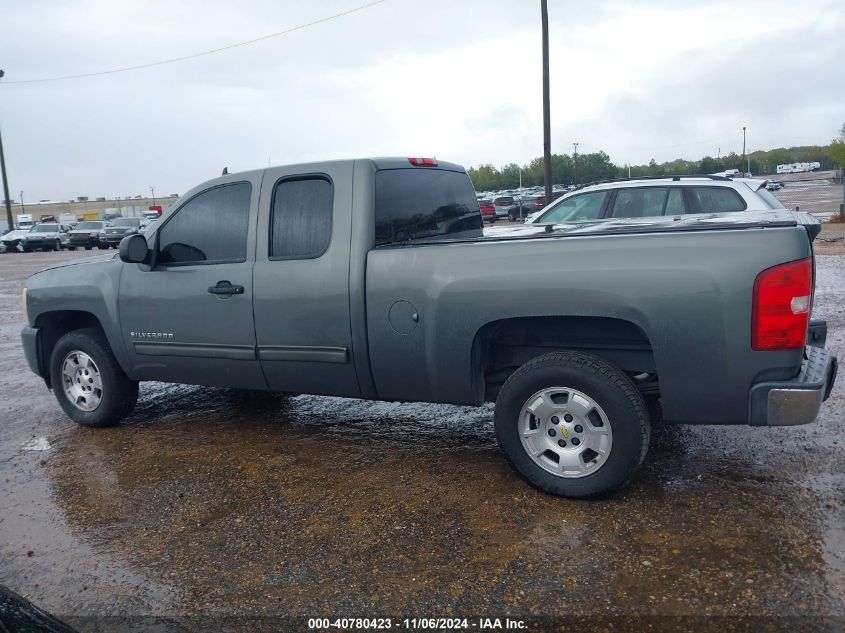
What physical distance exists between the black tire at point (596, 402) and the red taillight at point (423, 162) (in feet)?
6.04

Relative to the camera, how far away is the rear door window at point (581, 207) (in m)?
8.88

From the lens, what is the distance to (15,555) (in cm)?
380

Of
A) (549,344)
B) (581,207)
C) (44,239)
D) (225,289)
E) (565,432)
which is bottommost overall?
(565,432)

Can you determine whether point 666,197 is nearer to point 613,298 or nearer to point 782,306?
point 613,298

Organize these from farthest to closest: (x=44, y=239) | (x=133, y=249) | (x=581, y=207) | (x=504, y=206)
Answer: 1. (x=504, y=206)
2. (x=44, y=239)
3. (x=581, y=207)
4. (x=133, y=249)

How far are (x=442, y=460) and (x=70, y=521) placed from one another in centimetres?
218

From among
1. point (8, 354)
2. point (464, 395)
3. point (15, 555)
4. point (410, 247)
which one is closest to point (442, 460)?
point (464, 395)

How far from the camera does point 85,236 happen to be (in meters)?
36.3

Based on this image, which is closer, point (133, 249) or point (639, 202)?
point (133, 249)

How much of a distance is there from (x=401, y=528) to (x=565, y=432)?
1.01m

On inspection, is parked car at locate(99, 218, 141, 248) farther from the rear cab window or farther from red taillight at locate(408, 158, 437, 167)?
red taillight at locate(408, 158, 437, 167)

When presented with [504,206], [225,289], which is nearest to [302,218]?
[225,289]

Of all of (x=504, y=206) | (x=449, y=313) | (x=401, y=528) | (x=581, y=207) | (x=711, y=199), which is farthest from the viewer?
(x=504, y=206)

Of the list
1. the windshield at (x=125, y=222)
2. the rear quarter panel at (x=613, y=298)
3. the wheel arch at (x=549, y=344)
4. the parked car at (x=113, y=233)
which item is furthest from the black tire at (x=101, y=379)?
the windshield at (x=125, y=222)
